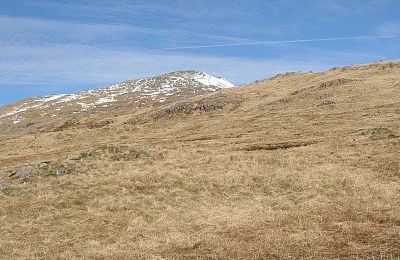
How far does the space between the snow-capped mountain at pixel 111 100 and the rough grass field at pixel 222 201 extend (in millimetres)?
93075

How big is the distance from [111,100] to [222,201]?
14139cm

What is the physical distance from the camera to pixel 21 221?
22875 mm

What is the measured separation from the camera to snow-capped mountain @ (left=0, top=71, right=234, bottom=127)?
142 metres

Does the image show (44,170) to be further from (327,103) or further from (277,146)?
(327,103)

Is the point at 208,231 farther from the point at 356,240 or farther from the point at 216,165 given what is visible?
the point at 216,165

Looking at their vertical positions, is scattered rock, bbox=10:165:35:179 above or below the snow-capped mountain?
below

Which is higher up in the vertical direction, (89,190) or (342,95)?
(342,95)

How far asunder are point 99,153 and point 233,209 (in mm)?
16286

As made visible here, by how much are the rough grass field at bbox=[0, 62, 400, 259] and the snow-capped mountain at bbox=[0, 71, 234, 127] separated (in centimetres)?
9307

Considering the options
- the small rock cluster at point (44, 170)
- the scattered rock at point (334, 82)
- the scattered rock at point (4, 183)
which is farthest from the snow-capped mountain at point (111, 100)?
the scattered rock at point (4, 183)

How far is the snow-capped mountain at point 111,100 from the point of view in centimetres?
14200

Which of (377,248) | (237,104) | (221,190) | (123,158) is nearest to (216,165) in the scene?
(221,190)

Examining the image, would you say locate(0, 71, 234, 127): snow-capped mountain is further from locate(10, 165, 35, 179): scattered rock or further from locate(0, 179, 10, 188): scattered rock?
locate(0, 179, 10, 188): scattered rock

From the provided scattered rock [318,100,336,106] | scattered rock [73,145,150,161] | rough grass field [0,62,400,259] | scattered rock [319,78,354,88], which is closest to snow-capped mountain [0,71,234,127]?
scattered rock [319,78,354,88]
